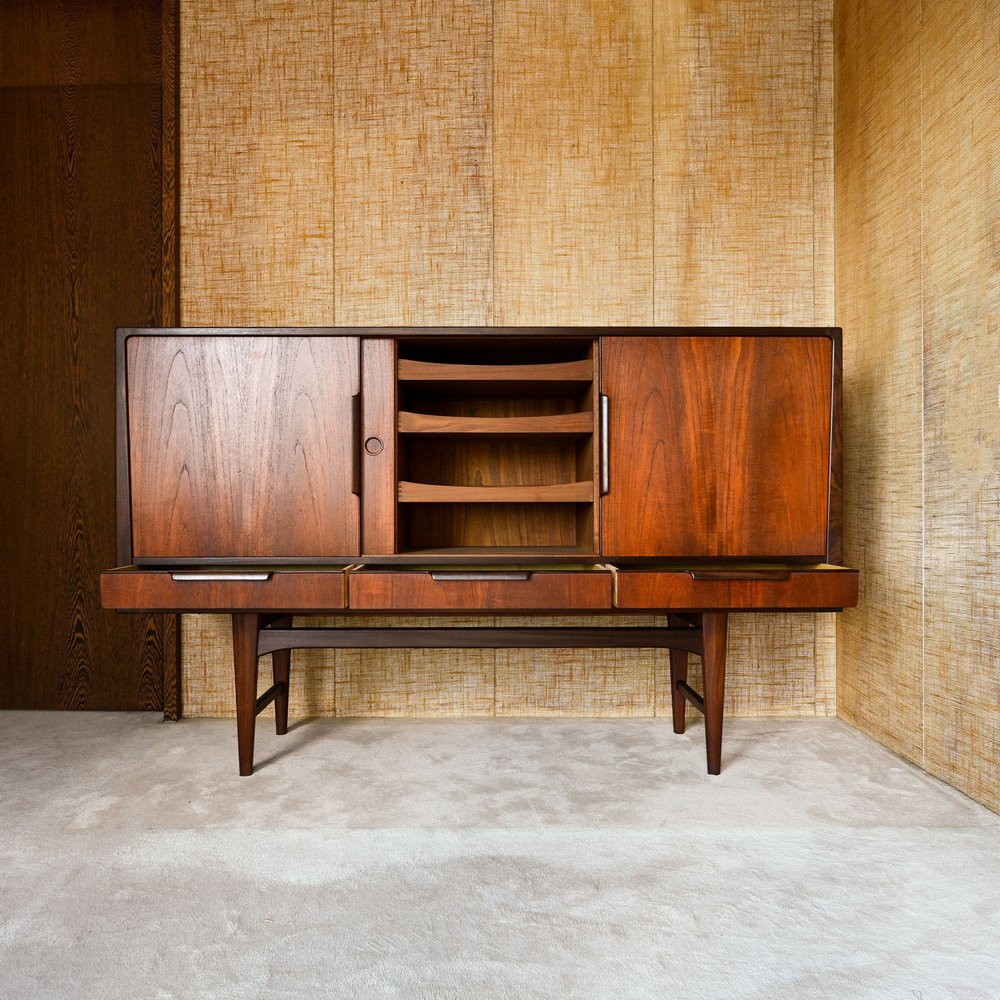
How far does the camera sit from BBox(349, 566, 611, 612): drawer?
1601mm

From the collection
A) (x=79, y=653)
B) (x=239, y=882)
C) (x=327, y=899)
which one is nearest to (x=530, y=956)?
(x=327, y=899)

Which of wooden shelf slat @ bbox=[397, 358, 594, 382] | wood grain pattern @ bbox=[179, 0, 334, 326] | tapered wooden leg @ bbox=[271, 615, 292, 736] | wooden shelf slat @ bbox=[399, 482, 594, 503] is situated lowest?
tapered wooden leg @ bbox=[271, 615, 292, 736]

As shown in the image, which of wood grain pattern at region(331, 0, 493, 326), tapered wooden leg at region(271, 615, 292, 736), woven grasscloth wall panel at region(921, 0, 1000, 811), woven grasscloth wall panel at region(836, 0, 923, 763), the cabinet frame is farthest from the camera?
wood grain pattern at region(331, 0, 493, 326)

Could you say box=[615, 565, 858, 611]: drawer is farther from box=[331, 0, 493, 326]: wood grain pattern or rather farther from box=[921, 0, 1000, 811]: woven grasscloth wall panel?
box=[331, 0, 493, 326]: wood grain pattern

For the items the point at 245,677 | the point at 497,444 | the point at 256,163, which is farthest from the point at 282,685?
the point at 256,163

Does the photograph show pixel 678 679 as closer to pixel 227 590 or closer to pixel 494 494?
pixel 494 494

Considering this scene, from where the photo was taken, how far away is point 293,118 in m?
2.16

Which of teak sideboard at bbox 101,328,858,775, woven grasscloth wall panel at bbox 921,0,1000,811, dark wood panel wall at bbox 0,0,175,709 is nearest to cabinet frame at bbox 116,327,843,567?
teak sideboard at bbox 101,328,858,775

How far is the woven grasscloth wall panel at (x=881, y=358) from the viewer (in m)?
1.80

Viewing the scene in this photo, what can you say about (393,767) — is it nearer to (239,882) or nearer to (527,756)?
(527,756)

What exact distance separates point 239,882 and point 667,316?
194 cm

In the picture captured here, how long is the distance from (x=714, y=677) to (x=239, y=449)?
4.45 ft

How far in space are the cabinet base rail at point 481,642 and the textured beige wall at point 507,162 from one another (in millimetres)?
541

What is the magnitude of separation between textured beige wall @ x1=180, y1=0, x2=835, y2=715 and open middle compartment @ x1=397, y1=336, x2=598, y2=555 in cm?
31
